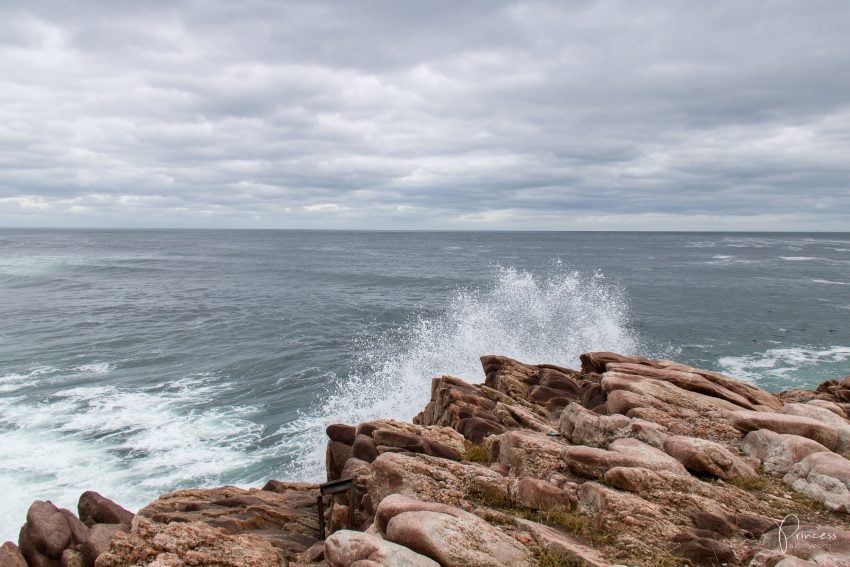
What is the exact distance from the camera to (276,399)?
92.8 feet

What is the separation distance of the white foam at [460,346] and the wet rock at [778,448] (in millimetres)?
15471

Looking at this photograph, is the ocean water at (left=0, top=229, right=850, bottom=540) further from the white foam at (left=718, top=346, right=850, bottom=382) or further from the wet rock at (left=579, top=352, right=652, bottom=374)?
the wet rock at (left=579, top=352, right=652, bottom=374)

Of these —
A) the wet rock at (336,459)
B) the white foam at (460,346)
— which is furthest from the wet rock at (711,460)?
the white foam at (460,346)

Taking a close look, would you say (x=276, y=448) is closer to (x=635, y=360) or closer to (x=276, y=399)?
(x=276, y=399)

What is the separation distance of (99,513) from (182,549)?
481cm

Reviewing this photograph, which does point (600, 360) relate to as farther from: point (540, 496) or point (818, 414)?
point (540, 496)

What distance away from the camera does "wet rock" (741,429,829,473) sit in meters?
11.5

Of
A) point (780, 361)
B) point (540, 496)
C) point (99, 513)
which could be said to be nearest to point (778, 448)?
point (540, 496)

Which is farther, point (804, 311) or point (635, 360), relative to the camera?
point (804, 311)

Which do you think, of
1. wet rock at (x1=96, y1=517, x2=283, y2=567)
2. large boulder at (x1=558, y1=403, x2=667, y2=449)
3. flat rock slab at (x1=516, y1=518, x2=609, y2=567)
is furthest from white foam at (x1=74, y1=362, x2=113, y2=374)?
flat rock slab at (x1=516, y1=518, x2=609, y2=567)

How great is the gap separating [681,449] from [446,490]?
18.1 feet

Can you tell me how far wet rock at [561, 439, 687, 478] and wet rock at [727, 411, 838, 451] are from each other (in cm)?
400

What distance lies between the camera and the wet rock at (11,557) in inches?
396

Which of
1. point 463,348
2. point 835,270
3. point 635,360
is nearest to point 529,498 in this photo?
point 635,360
